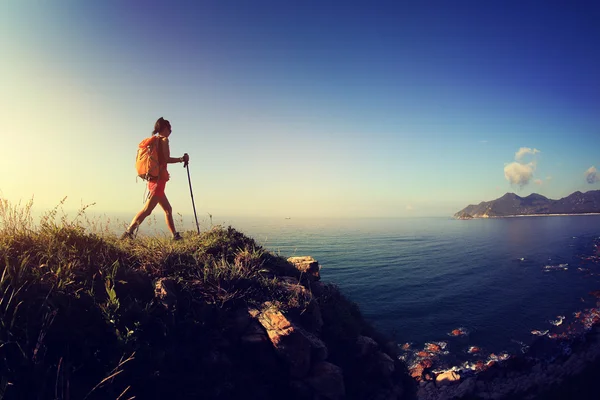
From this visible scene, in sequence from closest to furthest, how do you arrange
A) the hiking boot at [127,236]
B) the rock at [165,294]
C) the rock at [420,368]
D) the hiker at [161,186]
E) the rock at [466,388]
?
the rock at [165,294], the hiking boot at [127,236], the hiker at [161,186], the rock at [466,388], the rock at [420,368]

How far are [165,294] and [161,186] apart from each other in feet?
12.2

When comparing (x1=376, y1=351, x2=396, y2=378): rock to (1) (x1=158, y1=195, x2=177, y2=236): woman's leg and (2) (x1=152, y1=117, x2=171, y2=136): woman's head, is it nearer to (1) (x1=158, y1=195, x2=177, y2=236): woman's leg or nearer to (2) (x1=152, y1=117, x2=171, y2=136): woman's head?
(1) (x1=158, y1=195, x2=177, y2=236): woman's leg

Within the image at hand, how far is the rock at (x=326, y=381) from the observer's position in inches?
241

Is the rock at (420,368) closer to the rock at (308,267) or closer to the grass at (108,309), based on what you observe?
the rock at (308,267)

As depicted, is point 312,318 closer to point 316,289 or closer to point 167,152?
point 316,289

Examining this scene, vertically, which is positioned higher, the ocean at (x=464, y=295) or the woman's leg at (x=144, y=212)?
the woman's leg at (x=144, y=212)

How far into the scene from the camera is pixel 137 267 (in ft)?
19.6

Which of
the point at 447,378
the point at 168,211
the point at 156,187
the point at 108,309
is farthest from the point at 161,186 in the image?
the point at 447,378

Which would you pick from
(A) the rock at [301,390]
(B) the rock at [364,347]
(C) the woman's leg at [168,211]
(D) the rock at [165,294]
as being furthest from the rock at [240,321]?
(B) the rock at [364,347]

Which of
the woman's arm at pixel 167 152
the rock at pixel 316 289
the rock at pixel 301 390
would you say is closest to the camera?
the rock at pixel 301 390

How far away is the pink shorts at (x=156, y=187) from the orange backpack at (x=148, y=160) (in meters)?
0.14

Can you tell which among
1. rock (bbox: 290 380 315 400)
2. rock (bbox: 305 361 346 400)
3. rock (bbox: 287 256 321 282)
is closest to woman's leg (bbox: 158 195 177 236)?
rock (bbox: 287 256 321 282)

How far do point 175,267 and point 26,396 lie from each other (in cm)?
309

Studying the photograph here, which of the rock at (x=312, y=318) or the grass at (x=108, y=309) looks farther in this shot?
the rock at (x=312, y=318)
